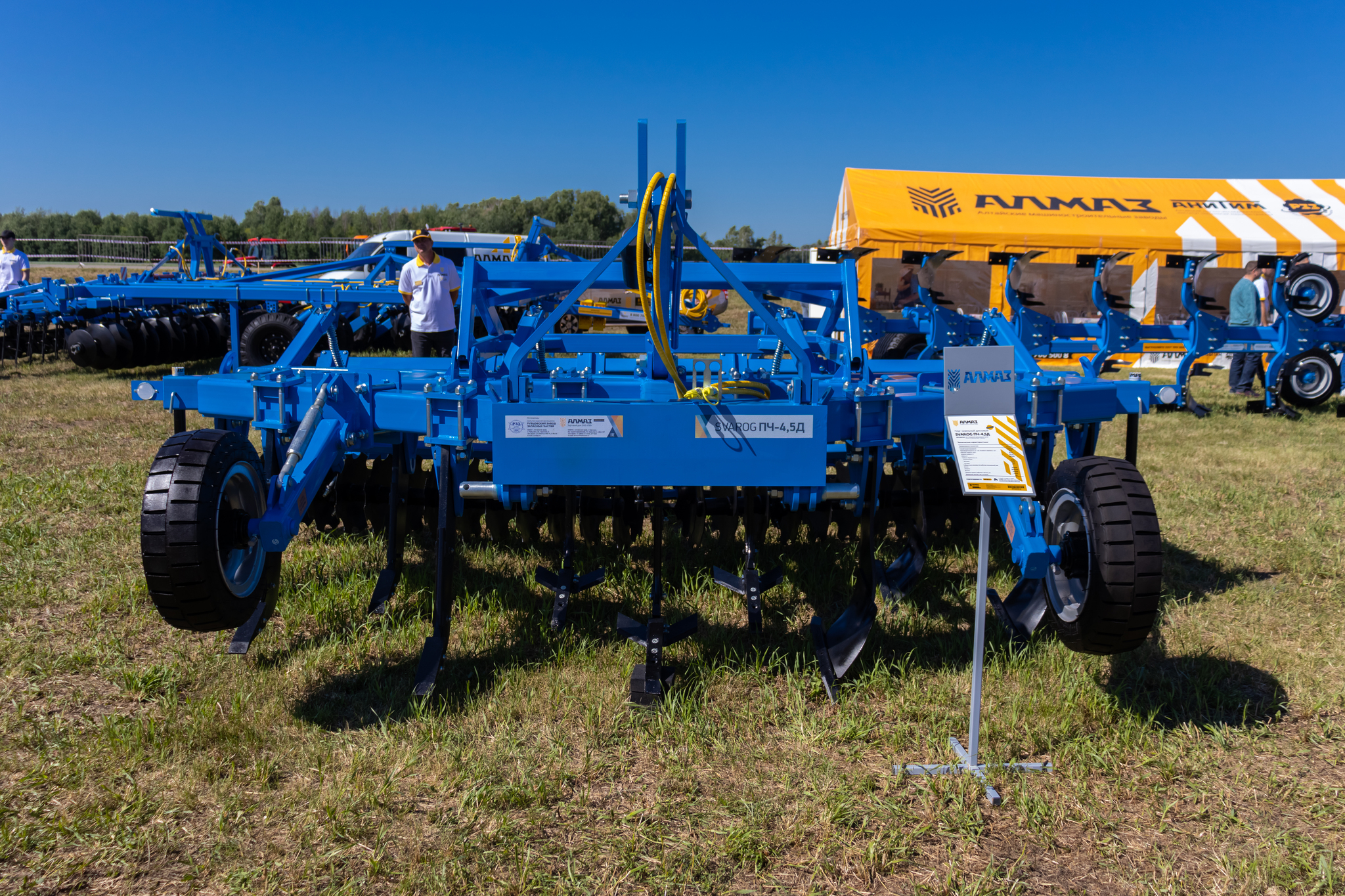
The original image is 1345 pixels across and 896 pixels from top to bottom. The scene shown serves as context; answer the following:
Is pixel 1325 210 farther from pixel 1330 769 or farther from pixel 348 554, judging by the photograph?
pixel 348 554

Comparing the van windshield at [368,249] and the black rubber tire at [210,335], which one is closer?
the black rubber tire at [210,335]

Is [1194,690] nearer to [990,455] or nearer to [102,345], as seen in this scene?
[990,455]

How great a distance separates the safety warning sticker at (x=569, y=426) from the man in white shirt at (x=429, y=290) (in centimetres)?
444

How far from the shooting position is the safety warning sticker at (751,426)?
2.89 m

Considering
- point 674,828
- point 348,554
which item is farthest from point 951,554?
point 348,554

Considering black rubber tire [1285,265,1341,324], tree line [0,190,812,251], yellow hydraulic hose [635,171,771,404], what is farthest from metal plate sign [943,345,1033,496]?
tree line [0,190,812,251]

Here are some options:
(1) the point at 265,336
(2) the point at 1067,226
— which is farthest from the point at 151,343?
(2) the point at 1067,226

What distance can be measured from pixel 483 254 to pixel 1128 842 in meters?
14.9

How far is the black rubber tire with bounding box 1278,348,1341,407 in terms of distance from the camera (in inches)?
396

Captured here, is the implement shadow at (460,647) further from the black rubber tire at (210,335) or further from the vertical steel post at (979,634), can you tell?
the black rubber tire at (210,335)

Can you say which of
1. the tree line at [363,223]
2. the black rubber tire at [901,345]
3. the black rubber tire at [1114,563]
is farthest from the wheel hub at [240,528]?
the tree line at [363,223]

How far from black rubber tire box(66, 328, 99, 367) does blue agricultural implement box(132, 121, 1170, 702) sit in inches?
351

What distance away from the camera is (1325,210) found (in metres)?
15.0

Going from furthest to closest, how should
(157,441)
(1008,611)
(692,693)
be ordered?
(157,441), (1008,611), (692,693)
